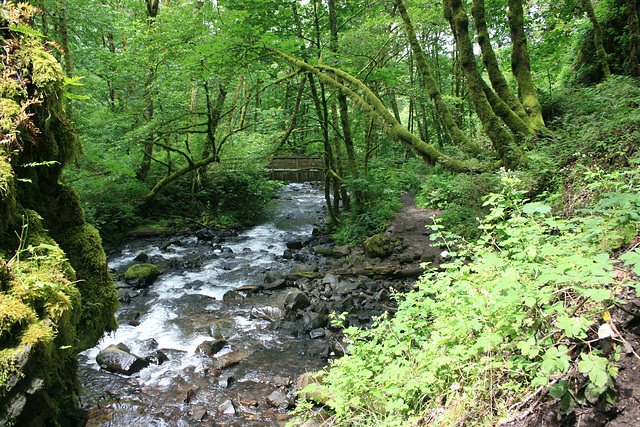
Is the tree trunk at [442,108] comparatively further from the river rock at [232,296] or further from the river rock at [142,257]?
the river rock at [142,257]

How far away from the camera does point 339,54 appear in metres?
9.84

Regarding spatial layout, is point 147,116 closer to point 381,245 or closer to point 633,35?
point 381,245

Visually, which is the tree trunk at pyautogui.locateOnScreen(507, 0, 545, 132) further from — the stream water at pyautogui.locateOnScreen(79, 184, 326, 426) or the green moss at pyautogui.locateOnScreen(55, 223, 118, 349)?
the green moss at pyautogui.locateOnScreen(55, 223, 118, 349)

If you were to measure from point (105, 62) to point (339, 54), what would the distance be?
10.6 metres

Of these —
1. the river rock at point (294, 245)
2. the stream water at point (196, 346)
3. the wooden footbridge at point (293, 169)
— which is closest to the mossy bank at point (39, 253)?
the stream water at point (196, 346)

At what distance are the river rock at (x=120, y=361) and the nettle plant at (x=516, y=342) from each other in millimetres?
3307

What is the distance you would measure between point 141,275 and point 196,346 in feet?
11.6

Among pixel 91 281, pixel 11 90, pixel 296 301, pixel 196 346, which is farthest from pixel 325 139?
pixel 11 90

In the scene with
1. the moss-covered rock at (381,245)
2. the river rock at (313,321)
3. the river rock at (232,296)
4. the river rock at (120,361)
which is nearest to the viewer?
the river rock at (120,361)

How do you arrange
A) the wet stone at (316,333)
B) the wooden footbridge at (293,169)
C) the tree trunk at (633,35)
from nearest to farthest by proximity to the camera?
the wet stone at (316,333) < the tree trunk at (633,35) < the wooden footbridge at (293,169)

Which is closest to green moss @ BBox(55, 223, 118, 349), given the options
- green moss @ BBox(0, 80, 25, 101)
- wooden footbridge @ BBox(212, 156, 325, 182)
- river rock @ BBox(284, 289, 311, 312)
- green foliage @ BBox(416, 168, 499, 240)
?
green moss @ BBox(0, 80, 25, 101)

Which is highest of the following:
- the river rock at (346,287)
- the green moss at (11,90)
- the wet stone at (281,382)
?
the green moss at (11,90)

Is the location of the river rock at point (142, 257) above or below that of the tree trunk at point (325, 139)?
below

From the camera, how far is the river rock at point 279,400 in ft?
13.5
